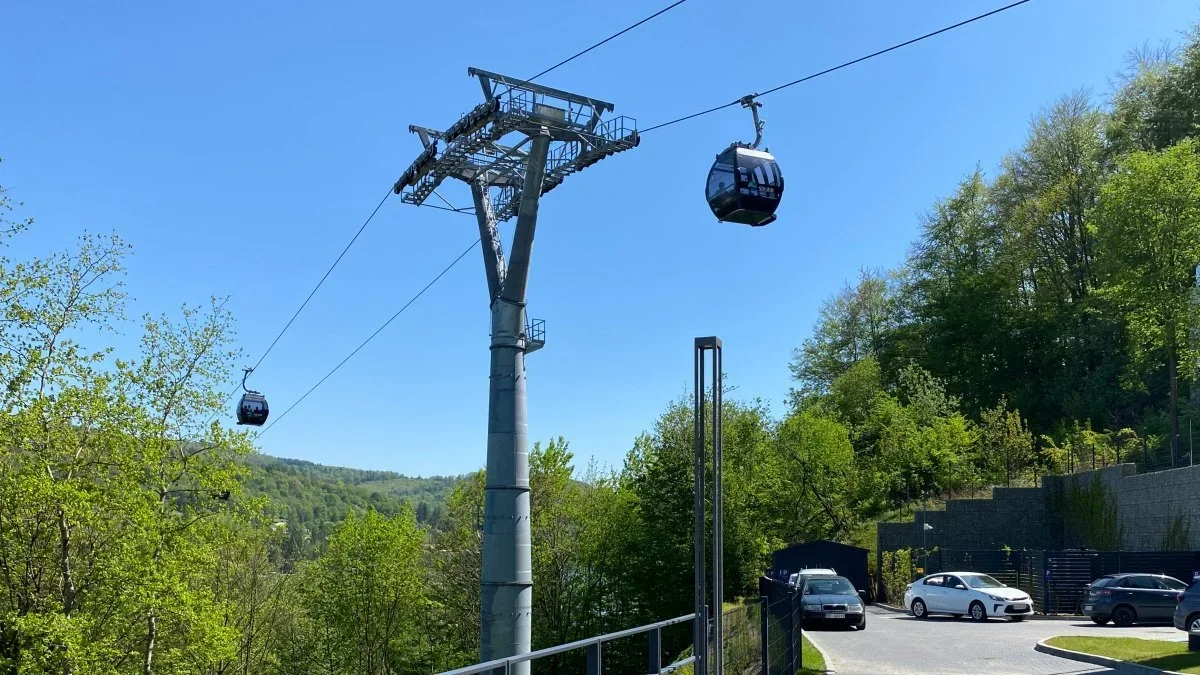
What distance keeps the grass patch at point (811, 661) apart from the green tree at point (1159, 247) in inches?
988

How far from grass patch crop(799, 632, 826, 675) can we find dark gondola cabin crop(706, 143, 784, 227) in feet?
30.5

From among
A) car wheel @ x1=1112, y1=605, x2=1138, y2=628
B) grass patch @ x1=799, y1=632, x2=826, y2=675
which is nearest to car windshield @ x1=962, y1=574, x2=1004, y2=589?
car wheel @ x1=1112, y1=605, x2=1138, y2=628

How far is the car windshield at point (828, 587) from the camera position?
28.3 meters

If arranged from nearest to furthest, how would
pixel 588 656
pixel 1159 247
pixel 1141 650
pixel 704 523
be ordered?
1. pixel 588 656
2. pixel 704 523
3. pixel 1141 650
4. pixel 1159 247

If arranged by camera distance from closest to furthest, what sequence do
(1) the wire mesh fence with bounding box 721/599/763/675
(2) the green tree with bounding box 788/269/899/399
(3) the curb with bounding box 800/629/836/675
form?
(1) the wire mesh fence with bounding box 721/599/763/675 → (3) the curb with bounding box 800/629/836/675 → (2) the green tree with bounding box 788/269/899/399

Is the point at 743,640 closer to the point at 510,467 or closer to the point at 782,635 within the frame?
the point at 782,635

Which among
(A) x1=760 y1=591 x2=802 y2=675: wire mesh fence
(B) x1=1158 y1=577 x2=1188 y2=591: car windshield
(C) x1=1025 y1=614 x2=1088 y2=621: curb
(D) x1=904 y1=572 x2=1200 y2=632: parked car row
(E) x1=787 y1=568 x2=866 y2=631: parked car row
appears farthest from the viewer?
(C) x1=1025 y1=614 x2=1088 y2=621: curb

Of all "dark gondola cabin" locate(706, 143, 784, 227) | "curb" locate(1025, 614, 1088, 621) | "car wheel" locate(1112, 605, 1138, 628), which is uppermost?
"dark gondola cabin" locate(706, 143, 784, 227)

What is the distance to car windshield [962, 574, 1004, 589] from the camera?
30.5 metres

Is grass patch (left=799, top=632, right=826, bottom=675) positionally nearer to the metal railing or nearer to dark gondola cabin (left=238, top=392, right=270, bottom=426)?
the metal railing

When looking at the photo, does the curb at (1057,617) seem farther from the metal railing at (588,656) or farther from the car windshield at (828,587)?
the metal railing at (588,656)

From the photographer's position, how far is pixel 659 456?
134 feet

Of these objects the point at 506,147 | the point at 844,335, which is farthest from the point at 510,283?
the point at 844,335

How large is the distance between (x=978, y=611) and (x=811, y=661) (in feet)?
42.6
